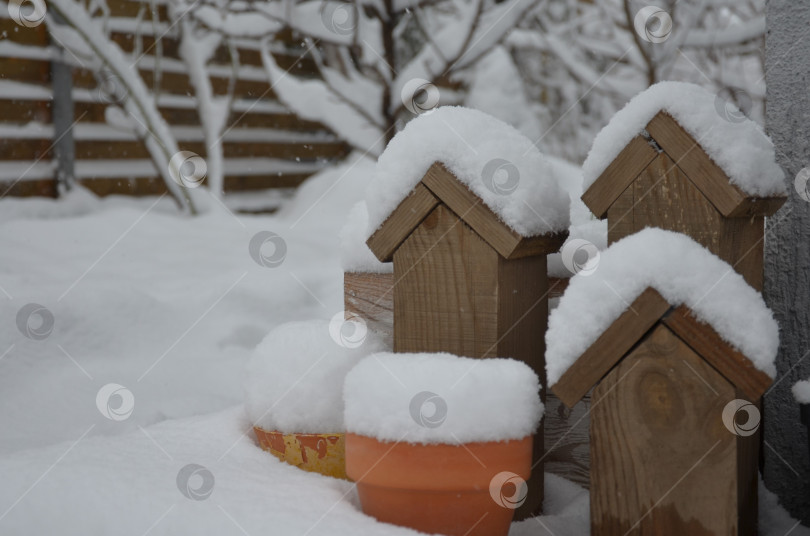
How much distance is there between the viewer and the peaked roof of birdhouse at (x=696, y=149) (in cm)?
133

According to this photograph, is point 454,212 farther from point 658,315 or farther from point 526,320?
point 658,315

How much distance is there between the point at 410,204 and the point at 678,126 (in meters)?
0.51

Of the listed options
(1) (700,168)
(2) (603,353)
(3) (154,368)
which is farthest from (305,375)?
(3) (154,368)

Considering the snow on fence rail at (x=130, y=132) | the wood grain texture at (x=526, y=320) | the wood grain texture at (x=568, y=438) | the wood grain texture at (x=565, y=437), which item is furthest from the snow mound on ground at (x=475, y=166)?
the snow on fence rail at (x=130, y=132)

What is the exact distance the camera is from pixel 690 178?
1.37 m

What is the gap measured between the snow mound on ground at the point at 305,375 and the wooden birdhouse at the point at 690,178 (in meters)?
0.64

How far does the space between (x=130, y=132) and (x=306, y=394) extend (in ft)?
13.1

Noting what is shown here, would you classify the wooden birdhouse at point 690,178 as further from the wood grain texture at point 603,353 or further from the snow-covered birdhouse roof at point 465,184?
the wood grain texture at point 603,353

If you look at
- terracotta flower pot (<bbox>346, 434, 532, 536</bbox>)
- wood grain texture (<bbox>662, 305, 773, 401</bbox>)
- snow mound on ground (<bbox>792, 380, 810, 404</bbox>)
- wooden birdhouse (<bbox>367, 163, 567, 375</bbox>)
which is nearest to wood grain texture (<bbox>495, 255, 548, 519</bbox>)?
wooden birdhouse (<bbox>367, 163, 567, 375</bbox>)

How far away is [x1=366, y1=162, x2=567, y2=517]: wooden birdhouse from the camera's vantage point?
137 centimetres

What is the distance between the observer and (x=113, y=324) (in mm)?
2777

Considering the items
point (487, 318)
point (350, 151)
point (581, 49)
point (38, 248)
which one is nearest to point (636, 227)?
point (487, 318)

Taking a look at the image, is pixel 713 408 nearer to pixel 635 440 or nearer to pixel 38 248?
pixel 635 440

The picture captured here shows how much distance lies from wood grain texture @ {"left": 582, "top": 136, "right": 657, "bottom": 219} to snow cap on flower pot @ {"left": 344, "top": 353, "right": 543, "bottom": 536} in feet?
1.22
